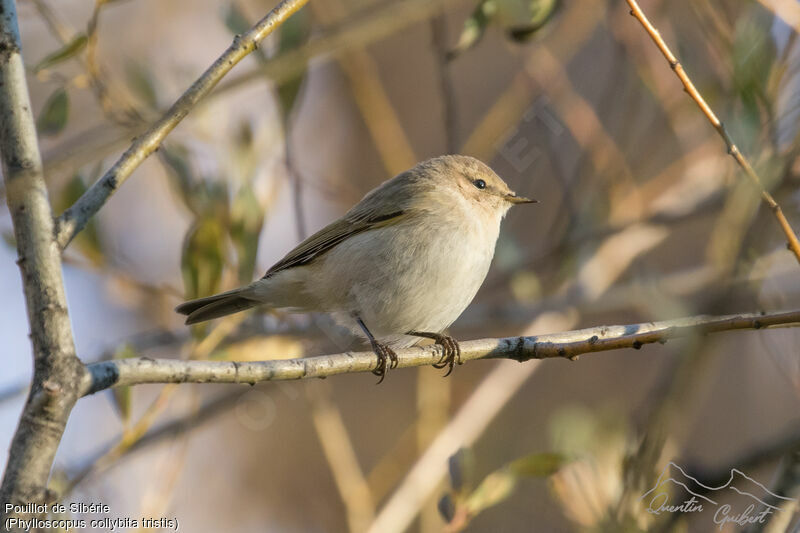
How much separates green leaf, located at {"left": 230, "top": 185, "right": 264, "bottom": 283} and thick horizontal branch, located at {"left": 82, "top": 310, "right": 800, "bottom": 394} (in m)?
1.08

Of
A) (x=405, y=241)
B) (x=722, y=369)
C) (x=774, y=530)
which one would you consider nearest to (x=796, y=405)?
(x=722, y=369)

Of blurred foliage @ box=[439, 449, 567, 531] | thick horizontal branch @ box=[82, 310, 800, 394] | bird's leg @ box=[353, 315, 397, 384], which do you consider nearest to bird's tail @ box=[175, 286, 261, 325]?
bird's leg @ box=[353, 315, 397, 384]

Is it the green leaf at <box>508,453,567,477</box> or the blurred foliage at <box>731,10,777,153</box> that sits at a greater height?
the blurred foliage at <box>731,10,777,153</box>

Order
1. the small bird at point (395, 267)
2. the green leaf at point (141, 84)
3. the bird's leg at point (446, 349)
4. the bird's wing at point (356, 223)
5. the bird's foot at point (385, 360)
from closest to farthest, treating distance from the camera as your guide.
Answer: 1. the bird's foot at point (385, 360)
2. the bird's leg at point (446, 349)
3. the small bird at point (395, 267)
4. the bird's wing at point (356, 223)
5. the green leaf at point (141, 84)

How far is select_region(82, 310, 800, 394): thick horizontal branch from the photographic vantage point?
182cm

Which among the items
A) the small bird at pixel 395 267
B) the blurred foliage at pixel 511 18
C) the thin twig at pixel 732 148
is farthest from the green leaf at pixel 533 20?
the thin twig at pixel 732 148

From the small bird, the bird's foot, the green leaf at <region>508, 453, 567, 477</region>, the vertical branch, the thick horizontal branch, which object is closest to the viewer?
the vertical branch

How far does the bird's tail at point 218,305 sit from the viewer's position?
3850 millimetres

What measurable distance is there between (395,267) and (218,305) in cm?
97

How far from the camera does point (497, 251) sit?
16.1ft

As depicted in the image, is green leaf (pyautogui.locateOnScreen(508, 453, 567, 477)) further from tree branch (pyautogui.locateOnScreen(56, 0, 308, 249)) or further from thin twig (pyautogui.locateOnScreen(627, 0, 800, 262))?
tree branch (pyautogui.locateOnScreen(56, 0, 308, 249))

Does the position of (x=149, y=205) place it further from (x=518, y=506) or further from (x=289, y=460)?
(x=518, y=506)

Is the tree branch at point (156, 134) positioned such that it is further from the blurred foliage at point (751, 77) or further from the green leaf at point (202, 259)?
the blurred foliage at point (751, 77)

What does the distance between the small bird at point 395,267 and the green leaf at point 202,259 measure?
0.32ft
